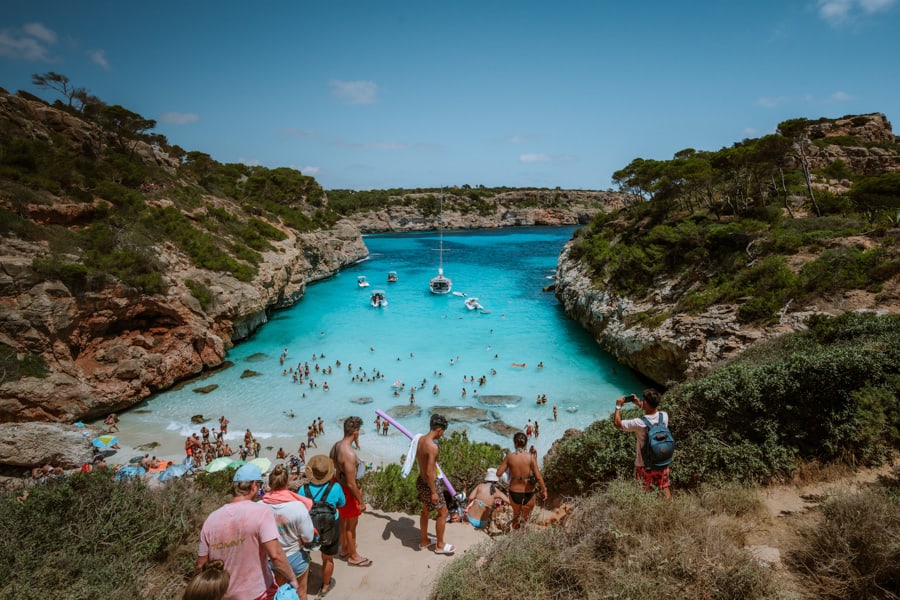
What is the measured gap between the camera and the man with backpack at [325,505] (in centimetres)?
443

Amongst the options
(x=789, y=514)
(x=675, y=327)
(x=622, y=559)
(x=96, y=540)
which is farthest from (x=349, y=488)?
(x=675, y=327)

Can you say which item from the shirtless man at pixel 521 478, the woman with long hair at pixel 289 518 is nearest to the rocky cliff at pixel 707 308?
the shirtless man at pixel 521 478

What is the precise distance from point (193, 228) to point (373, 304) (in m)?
16.7

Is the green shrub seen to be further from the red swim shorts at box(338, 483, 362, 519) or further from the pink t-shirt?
the pink t-shirt

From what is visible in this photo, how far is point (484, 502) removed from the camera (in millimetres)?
7715

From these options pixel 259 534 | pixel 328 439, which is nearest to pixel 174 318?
pixel 328 439

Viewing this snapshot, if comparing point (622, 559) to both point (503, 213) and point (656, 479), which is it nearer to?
point (656, 479)

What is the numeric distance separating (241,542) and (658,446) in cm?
461

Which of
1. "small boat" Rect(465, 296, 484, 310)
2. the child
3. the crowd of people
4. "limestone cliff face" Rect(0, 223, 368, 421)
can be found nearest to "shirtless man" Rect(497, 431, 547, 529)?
the crowd of people

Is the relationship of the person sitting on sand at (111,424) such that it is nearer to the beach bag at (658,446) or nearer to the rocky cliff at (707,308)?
the beach bag at (658,446)

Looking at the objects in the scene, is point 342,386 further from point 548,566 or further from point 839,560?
point 839,560

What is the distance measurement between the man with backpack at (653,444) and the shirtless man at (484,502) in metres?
2.59

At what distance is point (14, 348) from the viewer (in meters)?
15.8

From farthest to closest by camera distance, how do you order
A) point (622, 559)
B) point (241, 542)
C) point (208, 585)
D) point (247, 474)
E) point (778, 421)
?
point (778, 421), point (622, 559), point (247, 474), point (241, 542), point (208, 585)
